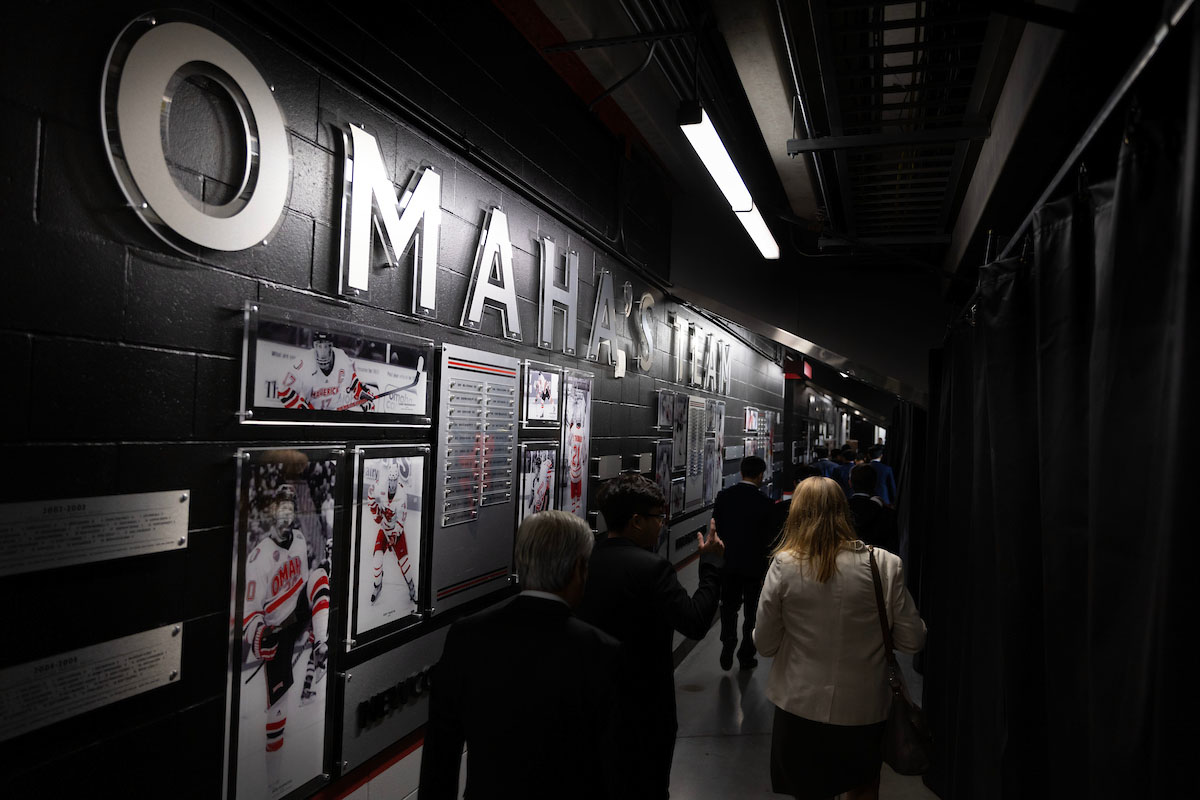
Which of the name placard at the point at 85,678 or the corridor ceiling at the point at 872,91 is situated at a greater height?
the corridor ceiling at the point at 872,91

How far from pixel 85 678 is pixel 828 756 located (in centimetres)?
224

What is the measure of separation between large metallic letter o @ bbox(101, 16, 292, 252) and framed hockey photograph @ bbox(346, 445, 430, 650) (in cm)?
86

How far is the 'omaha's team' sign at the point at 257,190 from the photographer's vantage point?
167cm

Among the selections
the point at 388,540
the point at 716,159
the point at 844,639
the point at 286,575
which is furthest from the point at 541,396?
the point at 844,639

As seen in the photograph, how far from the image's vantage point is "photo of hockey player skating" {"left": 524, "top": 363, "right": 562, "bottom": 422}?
3.70 metres

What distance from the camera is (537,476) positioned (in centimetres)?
382

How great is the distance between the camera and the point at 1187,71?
989mm

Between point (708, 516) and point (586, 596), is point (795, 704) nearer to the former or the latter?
point (586, 596)

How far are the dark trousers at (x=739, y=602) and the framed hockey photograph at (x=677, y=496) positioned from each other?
58.2 inches

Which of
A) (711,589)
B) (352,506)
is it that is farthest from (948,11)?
(352,506)

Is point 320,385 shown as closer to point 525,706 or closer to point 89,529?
point 89,529

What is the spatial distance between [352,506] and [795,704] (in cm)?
170

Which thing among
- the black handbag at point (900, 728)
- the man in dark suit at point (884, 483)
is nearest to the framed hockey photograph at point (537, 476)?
the black handbag at point (900, 728)

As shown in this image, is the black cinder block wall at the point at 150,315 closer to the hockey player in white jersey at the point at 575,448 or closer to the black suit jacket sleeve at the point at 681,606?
the black suit jacket sleeve at the point at 681,606
